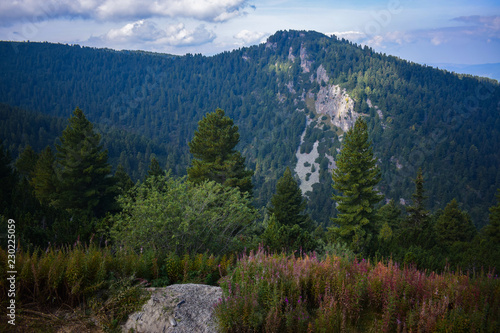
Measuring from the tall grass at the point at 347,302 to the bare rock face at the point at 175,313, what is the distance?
1.13 ft

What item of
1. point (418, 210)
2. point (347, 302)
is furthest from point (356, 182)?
point (347, 302)

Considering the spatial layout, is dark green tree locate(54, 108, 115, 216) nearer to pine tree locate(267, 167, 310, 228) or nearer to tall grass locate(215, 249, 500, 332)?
pine tree locate(267, 167, 310, 228)

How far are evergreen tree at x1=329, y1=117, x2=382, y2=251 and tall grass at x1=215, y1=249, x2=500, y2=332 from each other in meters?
21.5

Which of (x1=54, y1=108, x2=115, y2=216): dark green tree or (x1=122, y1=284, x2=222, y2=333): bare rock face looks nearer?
(x1=122, y1=284, x2=222, y2=333): bare rock face

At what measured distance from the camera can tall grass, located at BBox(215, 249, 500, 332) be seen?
4.38 meters

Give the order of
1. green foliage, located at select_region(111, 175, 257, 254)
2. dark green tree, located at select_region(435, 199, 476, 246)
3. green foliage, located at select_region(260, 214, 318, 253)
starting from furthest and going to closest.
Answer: dark green tree, located at select_region(435, 199, 476, 246), green foliage, located at select_region(260, 214, 318, 253), green foliage, located at select_region(111, 175, 257, 254)

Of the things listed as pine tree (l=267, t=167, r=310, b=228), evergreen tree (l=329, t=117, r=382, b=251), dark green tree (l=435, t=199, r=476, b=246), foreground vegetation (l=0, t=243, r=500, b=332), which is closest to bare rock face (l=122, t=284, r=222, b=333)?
foreground vegetation (l=0, t=243, r=500, b=332)

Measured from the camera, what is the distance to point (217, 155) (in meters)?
28.6

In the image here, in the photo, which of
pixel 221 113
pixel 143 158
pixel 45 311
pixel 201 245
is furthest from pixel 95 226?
pixel 143 158

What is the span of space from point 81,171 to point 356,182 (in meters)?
25.1

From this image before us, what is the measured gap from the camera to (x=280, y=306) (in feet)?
15.3

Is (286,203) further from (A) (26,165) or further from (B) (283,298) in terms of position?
(A) (26,165)

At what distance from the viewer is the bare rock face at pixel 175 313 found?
15.4ft

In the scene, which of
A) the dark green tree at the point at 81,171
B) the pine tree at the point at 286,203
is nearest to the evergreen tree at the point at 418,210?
the pine tree at the point at 286,203
